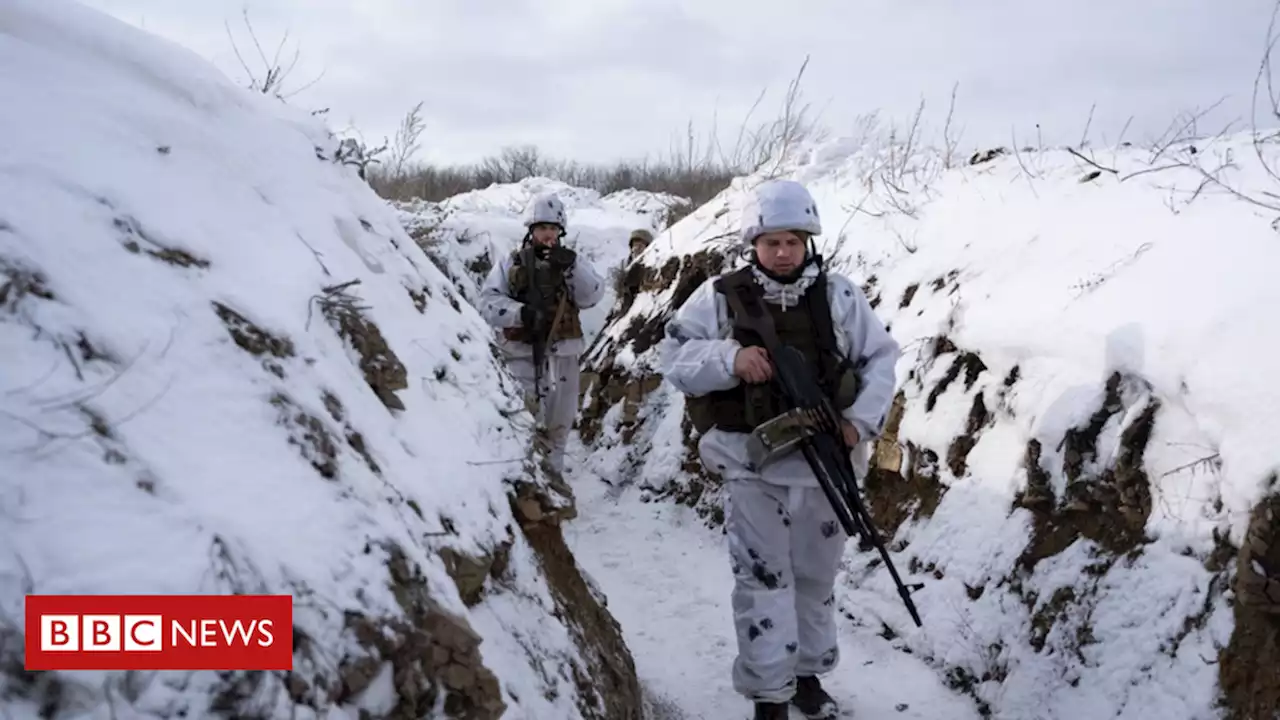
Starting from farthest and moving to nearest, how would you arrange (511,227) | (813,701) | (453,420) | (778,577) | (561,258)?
(511,227), (561,258), (813,701), (778,577), (453,420)

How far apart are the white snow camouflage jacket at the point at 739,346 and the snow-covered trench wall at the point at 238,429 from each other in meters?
0.60

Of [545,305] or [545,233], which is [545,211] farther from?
[545,305]

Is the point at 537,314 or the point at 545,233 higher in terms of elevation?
the point at 545,233

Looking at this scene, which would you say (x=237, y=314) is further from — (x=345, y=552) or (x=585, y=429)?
(x=585, y=429)

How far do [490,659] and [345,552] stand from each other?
520mm

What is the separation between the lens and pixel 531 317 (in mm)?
5270

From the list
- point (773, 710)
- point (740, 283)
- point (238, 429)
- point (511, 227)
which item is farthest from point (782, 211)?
point (511, 227)

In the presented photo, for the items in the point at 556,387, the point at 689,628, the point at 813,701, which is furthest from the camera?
the point at 556,387

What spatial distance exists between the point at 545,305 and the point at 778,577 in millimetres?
3007

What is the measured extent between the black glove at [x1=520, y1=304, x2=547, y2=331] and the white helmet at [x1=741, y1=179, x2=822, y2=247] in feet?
8.76

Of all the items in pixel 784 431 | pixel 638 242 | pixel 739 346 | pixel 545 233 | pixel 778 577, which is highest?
pixel 638 242

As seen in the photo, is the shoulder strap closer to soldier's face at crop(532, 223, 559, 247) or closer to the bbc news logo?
the bbc news logo

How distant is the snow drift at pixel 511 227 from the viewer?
10.1 meters

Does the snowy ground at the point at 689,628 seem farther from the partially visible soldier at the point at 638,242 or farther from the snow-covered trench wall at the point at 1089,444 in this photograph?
the partially visible soldier at the point at 638,242
